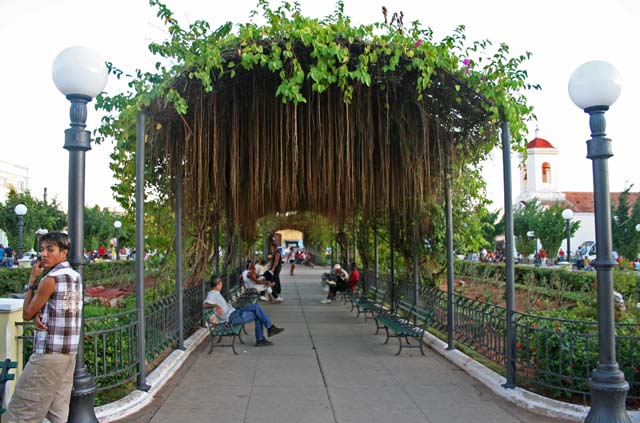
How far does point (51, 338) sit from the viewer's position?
12.5 ft

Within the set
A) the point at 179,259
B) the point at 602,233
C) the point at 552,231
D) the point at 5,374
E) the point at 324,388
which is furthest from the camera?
the point at 552,231

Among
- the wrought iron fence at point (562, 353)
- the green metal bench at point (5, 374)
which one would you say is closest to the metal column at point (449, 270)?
the wrought iron fence at point (562, 353)

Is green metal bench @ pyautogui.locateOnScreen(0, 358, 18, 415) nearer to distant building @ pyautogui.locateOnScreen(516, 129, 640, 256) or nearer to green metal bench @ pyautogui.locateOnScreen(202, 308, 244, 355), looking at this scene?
green metal bench @ pyautogui.locateOnScreen(202, 308, 244, 355)

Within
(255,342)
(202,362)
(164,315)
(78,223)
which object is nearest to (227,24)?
(78,223)

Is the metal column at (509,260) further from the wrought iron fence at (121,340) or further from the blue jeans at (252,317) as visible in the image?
the blue jeans at (252,317)

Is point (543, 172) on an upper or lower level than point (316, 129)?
upper

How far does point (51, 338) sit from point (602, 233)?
426 centimetres

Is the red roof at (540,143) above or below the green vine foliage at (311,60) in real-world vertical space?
above

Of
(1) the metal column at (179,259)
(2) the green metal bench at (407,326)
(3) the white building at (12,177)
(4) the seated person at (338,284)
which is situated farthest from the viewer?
(3) the white building at (12,177)

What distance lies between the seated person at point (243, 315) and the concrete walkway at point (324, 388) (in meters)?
0.24

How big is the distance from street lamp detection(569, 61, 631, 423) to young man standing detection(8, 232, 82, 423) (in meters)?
4.01

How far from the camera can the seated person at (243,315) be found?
8.70m

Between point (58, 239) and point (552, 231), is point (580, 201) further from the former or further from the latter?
point (58, 239)

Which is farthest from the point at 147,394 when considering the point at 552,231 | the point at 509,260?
the point at 552,231
